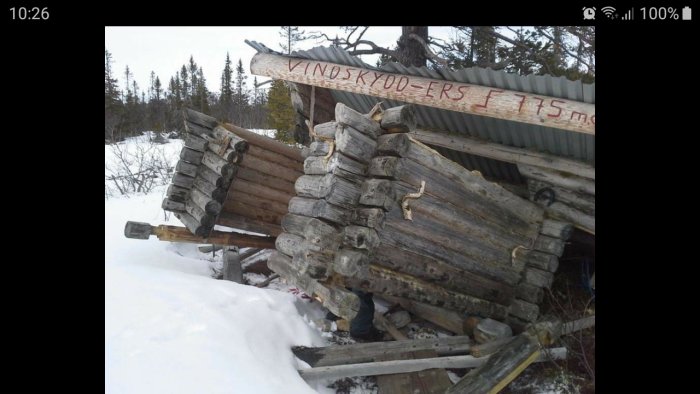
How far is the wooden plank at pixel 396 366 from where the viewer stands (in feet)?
13.2

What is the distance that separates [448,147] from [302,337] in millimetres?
3240

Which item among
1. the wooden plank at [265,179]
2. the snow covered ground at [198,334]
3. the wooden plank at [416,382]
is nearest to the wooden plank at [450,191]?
the wooden plank at [416,382]

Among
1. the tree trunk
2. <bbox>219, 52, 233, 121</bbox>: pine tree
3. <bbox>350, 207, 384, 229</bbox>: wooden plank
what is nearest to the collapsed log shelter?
<bbox>350, 207, 384, 229</bbox>: wooden plank

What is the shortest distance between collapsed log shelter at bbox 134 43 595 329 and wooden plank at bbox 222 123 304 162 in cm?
2

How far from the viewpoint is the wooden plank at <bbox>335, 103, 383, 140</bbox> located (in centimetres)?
365

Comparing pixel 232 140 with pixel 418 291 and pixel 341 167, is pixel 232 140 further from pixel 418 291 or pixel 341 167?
pixel 418 291

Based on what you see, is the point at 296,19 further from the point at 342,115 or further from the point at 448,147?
the point at 448,147

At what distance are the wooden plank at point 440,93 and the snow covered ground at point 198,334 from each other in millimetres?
2712

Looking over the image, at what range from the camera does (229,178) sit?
5.96 metres

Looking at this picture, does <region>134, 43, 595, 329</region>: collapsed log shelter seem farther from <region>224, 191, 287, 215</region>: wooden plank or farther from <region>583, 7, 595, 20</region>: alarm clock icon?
<region>583, 7, 595, 20</region>: alarm clock icon

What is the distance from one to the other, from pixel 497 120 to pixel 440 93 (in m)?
1.01

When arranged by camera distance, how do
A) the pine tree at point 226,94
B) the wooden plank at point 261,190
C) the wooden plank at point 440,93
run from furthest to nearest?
1. the pine tree at point 226,94
2. the wooden plank at point 261,190
3. the wooden plank at point 440,93

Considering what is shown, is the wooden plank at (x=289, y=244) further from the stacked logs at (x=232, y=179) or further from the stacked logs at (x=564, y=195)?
the stacked logs at (x=564, y=195)

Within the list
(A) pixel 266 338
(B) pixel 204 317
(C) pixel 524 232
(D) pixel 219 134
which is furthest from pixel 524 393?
(D) pixel 219 134
